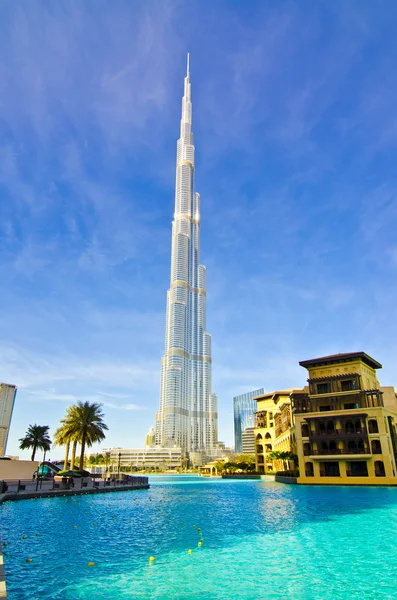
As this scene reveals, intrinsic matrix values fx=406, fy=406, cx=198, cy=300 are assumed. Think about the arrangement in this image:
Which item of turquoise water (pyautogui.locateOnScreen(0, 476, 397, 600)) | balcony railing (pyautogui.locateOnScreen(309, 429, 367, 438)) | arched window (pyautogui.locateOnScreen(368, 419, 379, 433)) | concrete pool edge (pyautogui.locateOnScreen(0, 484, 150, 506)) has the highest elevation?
arched window (pyautogui.locateOnScreen(368, 419, 379, 433))

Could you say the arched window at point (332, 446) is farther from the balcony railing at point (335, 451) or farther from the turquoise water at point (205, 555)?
the turquoise water at point (205, 555)

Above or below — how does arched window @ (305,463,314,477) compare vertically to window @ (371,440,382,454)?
below

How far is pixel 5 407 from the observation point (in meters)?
186

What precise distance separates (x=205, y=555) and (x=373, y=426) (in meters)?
46.3

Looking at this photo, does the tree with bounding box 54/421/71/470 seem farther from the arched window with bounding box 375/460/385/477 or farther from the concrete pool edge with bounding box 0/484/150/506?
the arched window with bounding box 375/460/385/477

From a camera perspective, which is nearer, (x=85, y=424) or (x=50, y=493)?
(x=50, y=493)

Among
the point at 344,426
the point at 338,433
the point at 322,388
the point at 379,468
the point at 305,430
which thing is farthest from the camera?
the point at 322,388

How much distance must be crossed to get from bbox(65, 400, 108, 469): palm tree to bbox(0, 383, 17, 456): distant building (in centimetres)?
13928

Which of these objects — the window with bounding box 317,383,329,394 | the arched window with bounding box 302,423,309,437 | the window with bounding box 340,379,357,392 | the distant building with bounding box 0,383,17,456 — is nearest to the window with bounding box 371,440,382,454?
the window with bounding box 340,379,357,392

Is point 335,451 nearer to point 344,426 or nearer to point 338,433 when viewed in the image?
point 338,433

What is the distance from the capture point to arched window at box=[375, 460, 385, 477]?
2127 inches

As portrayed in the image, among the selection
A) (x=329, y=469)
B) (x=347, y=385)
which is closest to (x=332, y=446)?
(x=329, y=469)

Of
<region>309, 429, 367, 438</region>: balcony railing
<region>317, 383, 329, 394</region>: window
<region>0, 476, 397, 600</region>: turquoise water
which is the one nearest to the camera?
<region>0, 476, 397, 600</region>: turquoise water

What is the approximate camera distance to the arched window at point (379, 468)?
54031 millimetres
